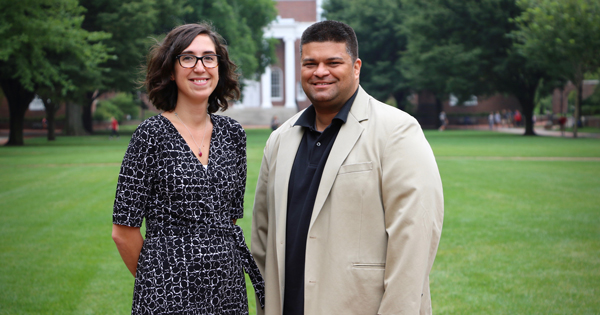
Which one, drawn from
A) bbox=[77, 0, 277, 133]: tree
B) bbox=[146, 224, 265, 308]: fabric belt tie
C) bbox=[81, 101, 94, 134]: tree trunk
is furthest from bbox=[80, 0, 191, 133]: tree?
bbox=[146, 224, 265, 308]: fabric belt tie

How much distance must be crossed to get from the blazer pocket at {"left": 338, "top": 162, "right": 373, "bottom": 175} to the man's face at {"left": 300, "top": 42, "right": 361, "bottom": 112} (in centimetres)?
34

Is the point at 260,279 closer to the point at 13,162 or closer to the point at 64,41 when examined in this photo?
the point at 13,162

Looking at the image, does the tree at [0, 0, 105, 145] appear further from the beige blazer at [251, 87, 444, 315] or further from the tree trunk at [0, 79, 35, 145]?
the beige blazer at [251, 87, 444, 315]

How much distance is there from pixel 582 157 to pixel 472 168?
5.73 meters

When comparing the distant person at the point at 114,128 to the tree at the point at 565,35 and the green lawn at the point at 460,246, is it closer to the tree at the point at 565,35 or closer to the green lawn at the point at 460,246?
the green lawn at the point at 460,246

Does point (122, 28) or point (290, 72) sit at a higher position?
point (122, 28)

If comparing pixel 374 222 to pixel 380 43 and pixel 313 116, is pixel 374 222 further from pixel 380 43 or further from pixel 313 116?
pixel 380 43

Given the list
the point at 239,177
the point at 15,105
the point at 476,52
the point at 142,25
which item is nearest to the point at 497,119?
the point at 476,52

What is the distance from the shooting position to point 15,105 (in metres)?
29.7

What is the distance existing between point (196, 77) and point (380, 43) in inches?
1942

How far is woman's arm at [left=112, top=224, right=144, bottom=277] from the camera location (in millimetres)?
2688

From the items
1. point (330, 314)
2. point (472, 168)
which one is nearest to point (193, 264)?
point (330, 314)

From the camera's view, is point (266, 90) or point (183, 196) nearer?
point (183, 196)

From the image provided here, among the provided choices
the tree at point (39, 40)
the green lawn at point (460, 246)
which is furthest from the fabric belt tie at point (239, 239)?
the tree at point (39, 40)
